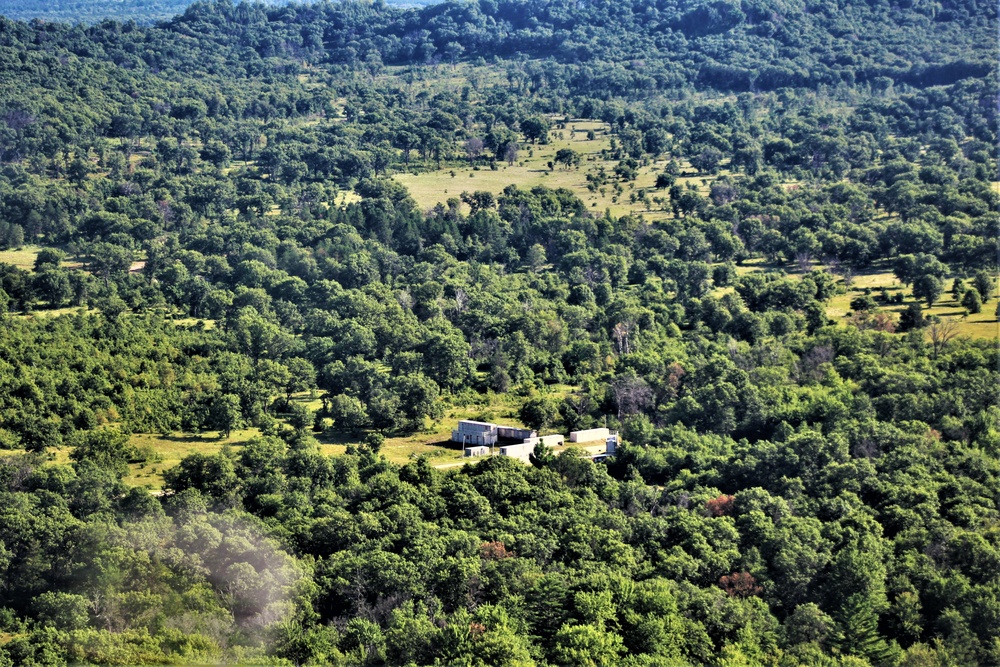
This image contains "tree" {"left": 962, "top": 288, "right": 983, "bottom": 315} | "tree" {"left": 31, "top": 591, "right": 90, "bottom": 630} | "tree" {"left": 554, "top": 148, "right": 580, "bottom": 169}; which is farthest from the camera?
"tree" {"left": 554, "top": 148, "right": 580, "bottom": 169}

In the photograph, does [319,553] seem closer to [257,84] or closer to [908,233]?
[908,233]

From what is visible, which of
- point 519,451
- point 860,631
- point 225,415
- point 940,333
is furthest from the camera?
point 940,333

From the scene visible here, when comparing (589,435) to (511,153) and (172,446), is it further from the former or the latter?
(511,153)

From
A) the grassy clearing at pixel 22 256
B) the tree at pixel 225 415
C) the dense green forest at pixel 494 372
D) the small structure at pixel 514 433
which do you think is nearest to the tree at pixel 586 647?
the dense green forest at pixel 494 372

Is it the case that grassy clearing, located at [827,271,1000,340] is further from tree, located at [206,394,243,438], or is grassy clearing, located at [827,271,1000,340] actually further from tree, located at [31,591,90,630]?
tree, located at [31,591,90,630]

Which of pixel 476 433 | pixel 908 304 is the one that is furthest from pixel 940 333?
pixel 476 433

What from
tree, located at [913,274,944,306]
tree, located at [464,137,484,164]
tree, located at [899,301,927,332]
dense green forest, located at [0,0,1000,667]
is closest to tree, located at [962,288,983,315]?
dense green forest, located at [0,0,1000,667]

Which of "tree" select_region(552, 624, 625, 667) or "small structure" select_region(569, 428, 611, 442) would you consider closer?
"tree" select_region(552, 624, 625, 667)
